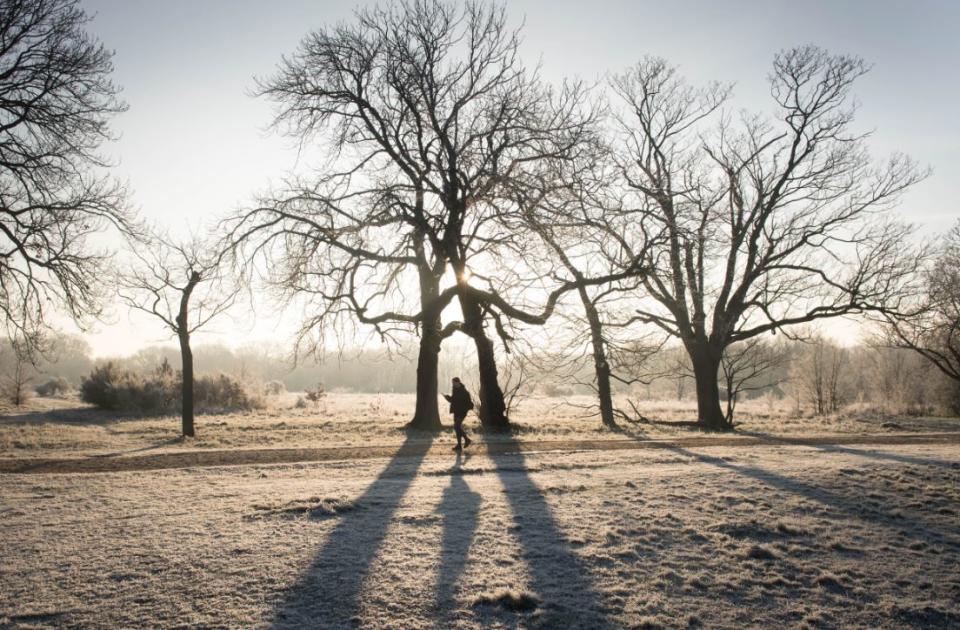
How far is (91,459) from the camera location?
40.0ft

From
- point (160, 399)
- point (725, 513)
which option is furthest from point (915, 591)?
point (160, 399)

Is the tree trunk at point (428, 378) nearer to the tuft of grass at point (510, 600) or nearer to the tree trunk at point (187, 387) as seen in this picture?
the tree trunk at point (187, 387)

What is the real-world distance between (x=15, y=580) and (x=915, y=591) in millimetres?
9436

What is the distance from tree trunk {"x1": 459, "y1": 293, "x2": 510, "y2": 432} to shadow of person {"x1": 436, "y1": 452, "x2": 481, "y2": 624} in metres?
9.00

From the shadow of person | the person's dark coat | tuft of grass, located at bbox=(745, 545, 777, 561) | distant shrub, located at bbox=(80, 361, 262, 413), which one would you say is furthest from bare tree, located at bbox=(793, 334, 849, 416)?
distant shrub, located at bbox=(80, 361, 262, 413)

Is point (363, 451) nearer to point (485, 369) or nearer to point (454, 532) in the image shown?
point (454, 532)

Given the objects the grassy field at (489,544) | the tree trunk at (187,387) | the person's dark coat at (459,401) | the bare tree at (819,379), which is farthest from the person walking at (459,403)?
the bare tree at (819,379)

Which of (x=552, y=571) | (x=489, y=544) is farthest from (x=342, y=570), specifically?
(x=552, y=571)

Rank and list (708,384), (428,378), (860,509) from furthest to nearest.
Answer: (708,384), (428,378), (860,509)

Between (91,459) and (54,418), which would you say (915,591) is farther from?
(54,418)

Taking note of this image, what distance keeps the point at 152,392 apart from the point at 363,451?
2144 cm

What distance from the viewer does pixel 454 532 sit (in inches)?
278

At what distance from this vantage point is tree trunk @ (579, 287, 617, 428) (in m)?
17.2

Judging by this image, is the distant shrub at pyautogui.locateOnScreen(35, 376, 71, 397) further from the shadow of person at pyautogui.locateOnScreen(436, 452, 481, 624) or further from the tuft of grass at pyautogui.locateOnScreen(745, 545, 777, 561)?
the tuft of grass at pyautogui.locateOnScreen(745, 545, 777, 561)
